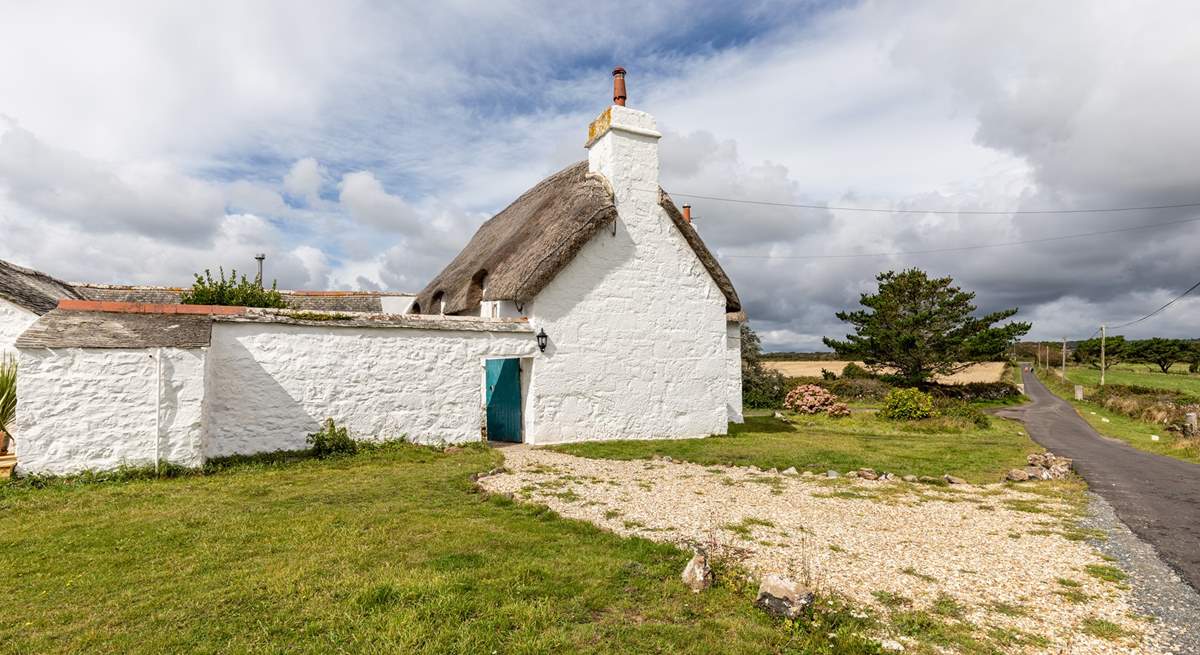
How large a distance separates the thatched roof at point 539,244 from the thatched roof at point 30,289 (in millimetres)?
8053

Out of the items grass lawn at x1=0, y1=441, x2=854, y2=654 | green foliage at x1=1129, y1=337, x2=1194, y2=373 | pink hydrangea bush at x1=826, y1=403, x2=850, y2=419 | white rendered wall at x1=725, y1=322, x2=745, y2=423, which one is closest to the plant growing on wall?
grass lawn at x1=0, y1=441, x2=854, y2=654

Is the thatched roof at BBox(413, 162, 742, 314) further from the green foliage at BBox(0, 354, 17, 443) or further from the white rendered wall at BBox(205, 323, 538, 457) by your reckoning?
the green foliage at BBox(0, 354, 17, 443)

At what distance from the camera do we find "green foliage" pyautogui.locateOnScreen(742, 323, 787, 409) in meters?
26.6

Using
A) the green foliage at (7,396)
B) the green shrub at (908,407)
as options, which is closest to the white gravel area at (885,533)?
the green foliage at (7,396)

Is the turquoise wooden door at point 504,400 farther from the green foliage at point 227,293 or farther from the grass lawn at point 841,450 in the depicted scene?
the green foliage at point 227,293

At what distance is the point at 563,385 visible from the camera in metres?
12.7

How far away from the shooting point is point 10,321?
1118cm

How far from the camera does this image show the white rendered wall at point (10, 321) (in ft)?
36.5

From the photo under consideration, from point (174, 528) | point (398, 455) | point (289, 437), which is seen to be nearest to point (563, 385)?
point (398, 455)

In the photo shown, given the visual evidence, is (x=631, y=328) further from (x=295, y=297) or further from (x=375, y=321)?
(x=295, y=297)

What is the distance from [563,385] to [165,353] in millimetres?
6869

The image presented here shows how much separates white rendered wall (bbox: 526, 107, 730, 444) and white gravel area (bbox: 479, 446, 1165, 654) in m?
2.72

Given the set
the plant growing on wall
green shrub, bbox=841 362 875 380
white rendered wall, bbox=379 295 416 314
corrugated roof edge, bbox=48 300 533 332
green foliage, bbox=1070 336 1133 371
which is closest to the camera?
the plant growing on wall

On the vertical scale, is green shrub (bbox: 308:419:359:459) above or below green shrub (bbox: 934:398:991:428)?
above
